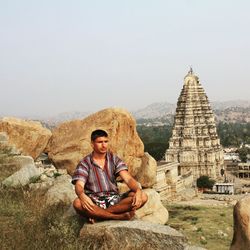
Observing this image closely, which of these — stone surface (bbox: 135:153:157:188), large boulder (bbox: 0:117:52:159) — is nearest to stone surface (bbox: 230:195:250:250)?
stone surface (bbox: 135:153:157:188)

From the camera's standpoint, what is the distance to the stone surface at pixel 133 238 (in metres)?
4.25

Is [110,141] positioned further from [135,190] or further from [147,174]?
[135,190]

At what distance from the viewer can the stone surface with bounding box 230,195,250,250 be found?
4679 mm

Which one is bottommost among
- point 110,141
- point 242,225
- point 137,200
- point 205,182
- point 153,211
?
point 205,182

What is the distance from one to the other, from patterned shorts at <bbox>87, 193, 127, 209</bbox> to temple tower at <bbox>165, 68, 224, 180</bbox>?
1765 inches

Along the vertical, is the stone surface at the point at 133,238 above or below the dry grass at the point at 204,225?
above

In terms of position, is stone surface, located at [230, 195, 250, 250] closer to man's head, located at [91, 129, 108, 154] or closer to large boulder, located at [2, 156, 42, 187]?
man's head, located at [91, 129, 108, 154]

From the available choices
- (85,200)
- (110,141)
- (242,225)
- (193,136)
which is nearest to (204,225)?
(110,141)

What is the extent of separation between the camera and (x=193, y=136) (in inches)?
1948

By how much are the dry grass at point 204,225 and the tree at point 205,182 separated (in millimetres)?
34304

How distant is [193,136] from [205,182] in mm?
5100


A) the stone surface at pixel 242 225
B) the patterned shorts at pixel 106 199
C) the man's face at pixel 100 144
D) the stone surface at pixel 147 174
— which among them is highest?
the man's face at pixel 100 144

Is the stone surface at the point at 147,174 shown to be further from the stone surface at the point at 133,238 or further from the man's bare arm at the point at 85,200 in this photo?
the stone surface at the point at 133,238

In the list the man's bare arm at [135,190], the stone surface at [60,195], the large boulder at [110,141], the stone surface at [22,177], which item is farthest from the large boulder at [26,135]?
the man's bare arm at [135,190]
